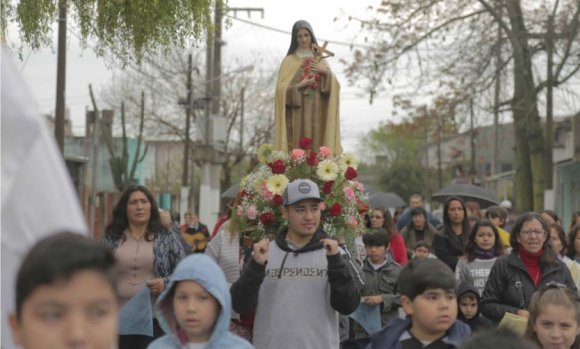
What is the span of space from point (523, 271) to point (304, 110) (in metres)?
2.93

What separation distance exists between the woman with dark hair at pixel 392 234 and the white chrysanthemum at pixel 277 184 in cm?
432

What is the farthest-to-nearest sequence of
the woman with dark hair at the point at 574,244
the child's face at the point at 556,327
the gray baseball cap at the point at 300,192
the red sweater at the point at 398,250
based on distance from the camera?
1. the red sweater at the point at 398,250
2. the woman with dark hair at the point at 574,244
3. the gray baseball cap at the point at 300,192
4. the child's face at the point at 556,327

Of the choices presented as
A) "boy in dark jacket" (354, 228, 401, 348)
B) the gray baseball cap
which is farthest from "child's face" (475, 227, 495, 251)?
the gray baseball cap

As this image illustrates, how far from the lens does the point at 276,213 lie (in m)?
8.87

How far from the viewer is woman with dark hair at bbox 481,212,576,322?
8.76 m

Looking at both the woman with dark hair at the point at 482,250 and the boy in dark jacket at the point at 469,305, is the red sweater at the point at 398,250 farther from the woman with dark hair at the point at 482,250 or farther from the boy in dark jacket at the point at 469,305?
the boy in dark jacket at the point at 469,305

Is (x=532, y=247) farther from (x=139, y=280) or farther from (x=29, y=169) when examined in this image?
(x=29, y=169)

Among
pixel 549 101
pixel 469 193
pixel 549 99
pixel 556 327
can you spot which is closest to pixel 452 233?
pixel 469 193

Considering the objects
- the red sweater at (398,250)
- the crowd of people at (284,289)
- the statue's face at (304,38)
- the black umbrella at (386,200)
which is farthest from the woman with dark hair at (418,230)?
the black umbrella at (386,200)

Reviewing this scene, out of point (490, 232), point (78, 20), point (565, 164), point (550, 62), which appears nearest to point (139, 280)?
point (490, 232)

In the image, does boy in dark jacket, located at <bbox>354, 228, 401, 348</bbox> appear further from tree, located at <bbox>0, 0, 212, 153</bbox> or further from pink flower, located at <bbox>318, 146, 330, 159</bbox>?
tree, located at <bbox>0, 0, 212, 153</bbox>

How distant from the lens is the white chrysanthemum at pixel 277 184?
8.77 metres

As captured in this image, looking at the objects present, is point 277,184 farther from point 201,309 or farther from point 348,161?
point 201,309

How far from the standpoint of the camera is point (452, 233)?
1246 centimetres
